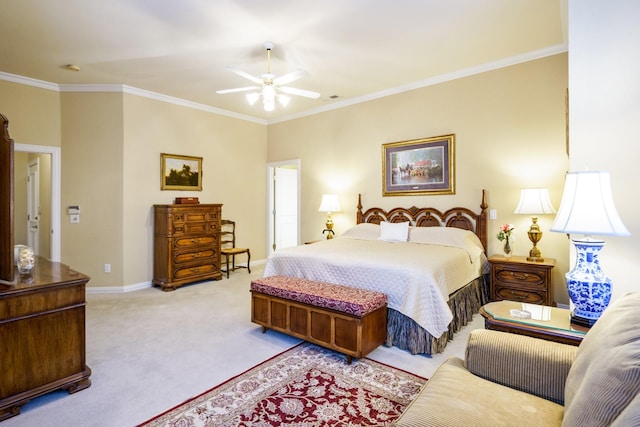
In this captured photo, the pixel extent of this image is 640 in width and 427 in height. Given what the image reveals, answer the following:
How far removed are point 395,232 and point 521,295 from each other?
62.6 inches

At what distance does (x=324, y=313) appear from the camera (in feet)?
9.30

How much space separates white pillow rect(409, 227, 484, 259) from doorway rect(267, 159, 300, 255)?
2.95m

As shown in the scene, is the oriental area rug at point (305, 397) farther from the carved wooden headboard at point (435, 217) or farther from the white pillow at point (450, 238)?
the carved wooden headboard at point (435, 217)

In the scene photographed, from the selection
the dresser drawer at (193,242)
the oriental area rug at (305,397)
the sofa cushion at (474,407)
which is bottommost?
the oriental area rug at (305,397)

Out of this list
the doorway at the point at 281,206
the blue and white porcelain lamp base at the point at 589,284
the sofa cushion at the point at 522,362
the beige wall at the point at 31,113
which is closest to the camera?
the sofa cushion at the point at 522,362

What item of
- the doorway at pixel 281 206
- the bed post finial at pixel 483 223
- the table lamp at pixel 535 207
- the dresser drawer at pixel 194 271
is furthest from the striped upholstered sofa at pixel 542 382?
the doorway at pixel 281 206

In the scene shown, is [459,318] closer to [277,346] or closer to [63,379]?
[277,346]

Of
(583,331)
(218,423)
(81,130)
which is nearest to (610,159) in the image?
(583,331)

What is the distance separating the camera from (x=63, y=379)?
7.36 ft

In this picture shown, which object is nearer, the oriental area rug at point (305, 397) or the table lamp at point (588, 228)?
the table lamp at point (588, 228)

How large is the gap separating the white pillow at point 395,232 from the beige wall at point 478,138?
2.02 ft

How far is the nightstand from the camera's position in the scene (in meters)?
3.52

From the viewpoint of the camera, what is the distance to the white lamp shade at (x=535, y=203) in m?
3.62

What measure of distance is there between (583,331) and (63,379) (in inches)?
124
